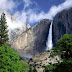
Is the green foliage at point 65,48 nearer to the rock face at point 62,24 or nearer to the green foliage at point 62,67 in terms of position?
the green foliage at point 62,67

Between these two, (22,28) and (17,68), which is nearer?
(17,68)

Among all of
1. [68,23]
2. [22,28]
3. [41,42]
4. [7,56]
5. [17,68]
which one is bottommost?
[17,68]

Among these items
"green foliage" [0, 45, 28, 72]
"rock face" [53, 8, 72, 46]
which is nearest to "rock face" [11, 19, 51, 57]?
"rock face" [53, 8, 72, 46]

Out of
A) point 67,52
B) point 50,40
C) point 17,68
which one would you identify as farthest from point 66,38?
point 50,40

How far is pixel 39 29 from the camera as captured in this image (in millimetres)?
89500

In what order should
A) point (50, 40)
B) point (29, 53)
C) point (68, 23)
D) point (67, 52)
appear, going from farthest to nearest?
point (29, 53) < point (50, 40) < point (68, 23) < point (67, 52)

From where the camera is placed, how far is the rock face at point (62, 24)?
208 feet

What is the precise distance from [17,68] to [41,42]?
236 feet

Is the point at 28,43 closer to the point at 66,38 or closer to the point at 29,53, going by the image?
the point at 29,53

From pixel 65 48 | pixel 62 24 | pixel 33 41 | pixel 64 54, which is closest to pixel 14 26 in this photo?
pixel 33 41

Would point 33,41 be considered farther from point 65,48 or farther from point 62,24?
point 65,48

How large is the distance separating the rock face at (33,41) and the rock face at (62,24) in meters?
11.7

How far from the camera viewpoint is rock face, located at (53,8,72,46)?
2494 inches

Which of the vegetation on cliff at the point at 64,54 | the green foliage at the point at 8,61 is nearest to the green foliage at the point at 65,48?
the vegetation on cliff at the point at 64,54
